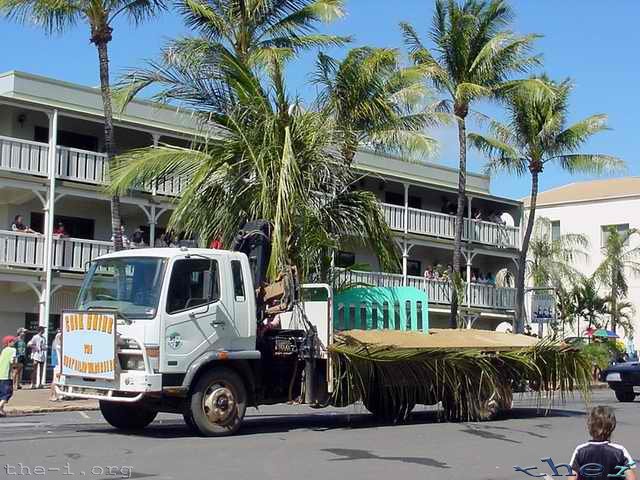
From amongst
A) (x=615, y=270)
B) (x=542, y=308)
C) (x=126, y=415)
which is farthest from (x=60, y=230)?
A: (x=615, y=270)

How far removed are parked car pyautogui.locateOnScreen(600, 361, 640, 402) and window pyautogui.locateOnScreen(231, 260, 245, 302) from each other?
12.5 m

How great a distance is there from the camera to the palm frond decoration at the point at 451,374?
47.0ft

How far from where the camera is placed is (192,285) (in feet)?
42.8

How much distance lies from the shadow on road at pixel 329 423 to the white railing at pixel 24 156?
12.3m

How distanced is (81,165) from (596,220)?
31.8 m

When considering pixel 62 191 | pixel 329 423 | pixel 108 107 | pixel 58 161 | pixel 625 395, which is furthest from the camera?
pixel 62 191

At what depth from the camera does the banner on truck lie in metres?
12.5

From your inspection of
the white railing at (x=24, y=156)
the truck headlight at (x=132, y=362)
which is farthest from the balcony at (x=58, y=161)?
the truck headlight at (x=132, y=362)

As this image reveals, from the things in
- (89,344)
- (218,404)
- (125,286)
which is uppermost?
(125,286)

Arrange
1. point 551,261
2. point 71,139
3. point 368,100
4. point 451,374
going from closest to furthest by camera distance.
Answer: point 451,374 < point 368,100 < point 71,139 < point 551,261

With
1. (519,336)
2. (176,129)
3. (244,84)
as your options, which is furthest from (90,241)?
(519,336)

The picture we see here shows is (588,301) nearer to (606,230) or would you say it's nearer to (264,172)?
(606,230)

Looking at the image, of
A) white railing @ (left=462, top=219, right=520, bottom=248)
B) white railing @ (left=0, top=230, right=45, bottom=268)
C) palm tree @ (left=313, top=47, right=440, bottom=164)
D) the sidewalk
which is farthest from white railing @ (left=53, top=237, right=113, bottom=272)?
white railing @ (left=462, top=219, right=520, bottom=248)

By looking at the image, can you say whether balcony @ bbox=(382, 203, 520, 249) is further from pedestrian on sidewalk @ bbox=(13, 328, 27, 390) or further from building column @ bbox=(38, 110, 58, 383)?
pedestrian on sidewalk @ bbox=(13, 328, 27, 390)
